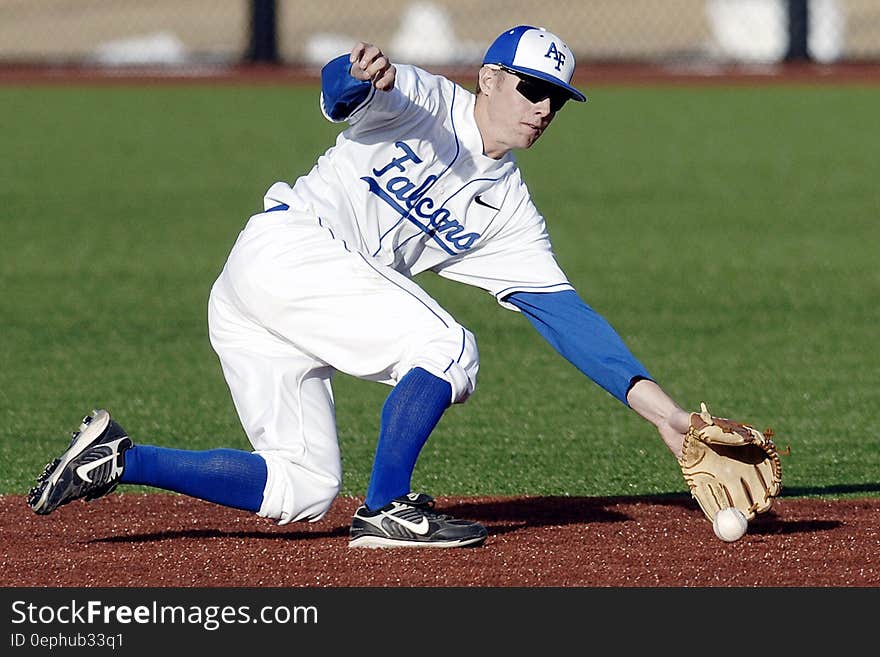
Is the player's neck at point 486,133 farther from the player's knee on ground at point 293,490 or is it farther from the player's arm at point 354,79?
the player's knee on ground at point 293,490

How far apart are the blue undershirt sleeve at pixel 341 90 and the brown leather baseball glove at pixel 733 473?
1221 millimetres

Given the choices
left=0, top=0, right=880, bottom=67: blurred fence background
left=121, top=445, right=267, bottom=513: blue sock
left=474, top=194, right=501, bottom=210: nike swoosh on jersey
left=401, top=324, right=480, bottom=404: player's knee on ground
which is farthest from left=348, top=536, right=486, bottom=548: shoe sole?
left=0, top=0, right=880, bottom=67: blurred fence background

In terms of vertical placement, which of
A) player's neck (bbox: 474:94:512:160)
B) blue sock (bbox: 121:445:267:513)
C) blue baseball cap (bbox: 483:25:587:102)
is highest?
blue baseball cap (bbox: 483:25:587:102)

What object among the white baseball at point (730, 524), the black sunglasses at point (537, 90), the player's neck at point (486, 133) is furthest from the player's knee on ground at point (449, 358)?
the white baseball at point (730, 524)

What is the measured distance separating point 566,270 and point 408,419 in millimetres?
6090

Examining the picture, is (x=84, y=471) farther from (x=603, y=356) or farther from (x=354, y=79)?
(x=603, y=356)

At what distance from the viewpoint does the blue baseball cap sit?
4617 millimetres

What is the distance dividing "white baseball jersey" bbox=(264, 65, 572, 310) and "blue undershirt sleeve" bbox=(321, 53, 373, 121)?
0.23 ft

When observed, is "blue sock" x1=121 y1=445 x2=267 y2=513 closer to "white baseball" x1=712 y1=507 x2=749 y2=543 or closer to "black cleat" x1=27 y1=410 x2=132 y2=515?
"black cleat" x1=27 y1=410 x2=132 y2=515

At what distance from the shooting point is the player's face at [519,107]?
15.3 feet

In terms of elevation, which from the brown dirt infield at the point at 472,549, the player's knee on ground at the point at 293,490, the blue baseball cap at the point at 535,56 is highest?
the blue baseball cap at the point at 535,56

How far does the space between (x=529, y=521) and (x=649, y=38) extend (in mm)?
22416

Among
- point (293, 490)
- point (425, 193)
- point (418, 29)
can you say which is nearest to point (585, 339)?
point (425, 193)

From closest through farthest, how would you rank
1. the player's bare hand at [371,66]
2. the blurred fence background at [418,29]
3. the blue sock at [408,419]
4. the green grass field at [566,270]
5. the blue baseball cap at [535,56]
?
the player's bare hand at [371,66] → the blue sock at [408,419] → the blue baseball cap at [535,56] → the green grass field at [566,270] → the blurred fence background at [418,29]
